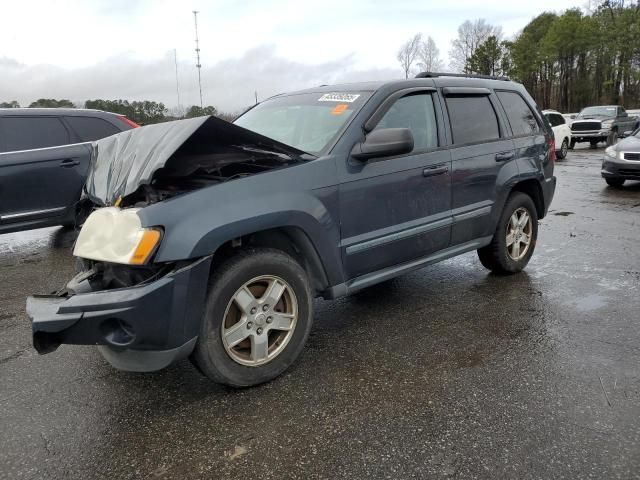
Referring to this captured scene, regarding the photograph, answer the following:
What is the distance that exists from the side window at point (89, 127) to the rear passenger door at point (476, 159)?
4.89 metres

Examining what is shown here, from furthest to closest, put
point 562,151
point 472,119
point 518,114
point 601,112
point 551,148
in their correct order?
point 601,112 < point 562,151 < point 551,148 < point 518,114 < point 472,119

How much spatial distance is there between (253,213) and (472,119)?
247cm

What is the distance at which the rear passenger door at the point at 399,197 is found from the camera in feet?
11.0

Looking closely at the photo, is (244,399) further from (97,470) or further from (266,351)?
(97,470)

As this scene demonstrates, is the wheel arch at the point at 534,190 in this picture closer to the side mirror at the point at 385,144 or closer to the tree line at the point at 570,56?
the side mirror at the point at 385,144

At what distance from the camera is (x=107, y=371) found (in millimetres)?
3262

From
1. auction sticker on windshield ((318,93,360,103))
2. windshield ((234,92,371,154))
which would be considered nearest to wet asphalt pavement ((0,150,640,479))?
windshield ((234,92,371,154))

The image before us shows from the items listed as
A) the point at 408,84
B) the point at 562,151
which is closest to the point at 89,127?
the point at 408,84

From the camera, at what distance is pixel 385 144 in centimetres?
324

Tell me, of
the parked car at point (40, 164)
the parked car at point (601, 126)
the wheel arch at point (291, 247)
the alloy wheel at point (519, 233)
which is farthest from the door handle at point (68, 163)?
the parked car at point (601, 126)

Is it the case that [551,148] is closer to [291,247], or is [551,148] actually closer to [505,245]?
[505,245]

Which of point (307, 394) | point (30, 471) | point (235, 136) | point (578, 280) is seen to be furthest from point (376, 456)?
point (578, 280)

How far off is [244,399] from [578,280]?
11.7ft

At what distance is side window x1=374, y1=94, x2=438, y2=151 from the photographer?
3.74 metres
